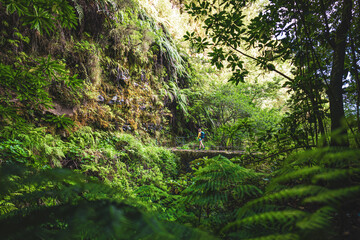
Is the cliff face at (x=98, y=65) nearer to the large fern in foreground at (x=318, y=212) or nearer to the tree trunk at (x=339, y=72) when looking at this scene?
the large fern in foreground at (x=318, y=212)

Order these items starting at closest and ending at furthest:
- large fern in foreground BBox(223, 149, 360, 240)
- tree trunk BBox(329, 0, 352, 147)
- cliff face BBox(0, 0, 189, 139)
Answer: large fern in foreground BBox(223, 149, 360, 240) < tree trunk BBox(329, 0, 352, 147) < cliff face BBox(0, 0, 189, 139)

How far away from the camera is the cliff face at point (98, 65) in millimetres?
3795

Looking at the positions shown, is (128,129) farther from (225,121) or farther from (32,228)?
(225,121)

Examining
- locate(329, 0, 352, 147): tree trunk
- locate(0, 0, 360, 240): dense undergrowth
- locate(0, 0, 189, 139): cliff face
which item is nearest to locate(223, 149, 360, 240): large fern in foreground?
locate(0, 0, 360, 240): dense undergrowth

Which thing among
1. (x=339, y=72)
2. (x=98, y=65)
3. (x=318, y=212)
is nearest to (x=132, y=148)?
(x=98, y=65)

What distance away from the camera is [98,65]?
579 centimetres

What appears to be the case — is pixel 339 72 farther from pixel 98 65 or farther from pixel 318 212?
pixel 98 65

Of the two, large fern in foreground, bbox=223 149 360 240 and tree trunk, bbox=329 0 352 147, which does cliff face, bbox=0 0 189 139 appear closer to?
large fern in foreground, bbox=223 149 360 240

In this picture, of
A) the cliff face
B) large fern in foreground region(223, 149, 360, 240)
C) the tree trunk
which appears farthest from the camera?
the cliff face

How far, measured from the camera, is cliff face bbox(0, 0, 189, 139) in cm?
379

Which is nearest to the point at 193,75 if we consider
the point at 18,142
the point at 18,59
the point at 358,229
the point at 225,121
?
the point at 225,121

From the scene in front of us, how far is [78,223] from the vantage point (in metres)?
0.48

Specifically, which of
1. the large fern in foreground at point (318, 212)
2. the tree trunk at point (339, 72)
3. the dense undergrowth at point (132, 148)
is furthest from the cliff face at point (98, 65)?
the tree trunk at point (339, 72)

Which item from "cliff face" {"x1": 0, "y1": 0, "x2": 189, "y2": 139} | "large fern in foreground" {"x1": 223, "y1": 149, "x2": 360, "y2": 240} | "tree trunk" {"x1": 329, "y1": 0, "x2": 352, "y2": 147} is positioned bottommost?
"large fern in foreground" {"x1": 223, "y1": 149, "x2": 360, "y2": 240}
